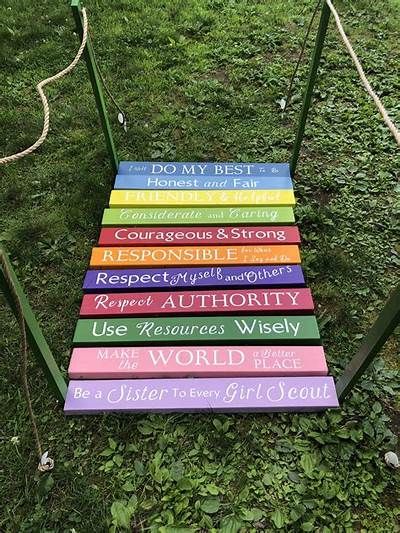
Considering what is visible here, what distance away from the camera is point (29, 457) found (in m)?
2.44

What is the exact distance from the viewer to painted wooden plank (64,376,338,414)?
2.51 meters

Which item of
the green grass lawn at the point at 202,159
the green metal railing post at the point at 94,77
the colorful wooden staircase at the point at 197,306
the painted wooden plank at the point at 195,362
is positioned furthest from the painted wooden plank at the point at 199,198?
the painted wooden plank at the point at 195,362

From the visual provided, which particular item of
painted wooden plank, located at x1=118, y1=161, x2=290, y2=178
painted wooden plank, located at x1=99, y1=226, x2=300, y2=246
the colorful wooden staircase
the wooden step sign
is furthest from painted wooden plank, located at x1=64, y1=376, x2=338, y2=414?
painted wooden plank, located at x1=118, y1=161, x2=290, y2=178

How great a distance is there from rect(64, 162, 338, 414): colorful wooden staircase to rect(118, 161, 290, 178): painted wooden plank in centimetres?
3

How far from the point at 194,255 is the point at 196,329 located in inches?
20.2

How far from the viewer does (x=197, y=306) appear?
283 centimetres

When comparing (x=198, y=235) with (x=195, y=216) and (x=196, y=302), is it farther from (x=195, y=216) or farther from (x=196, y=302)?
(x=196, y=302)

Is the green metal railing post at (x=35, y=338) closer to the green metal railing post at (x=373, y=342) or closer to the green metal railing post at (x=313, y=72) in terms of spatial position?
the green metal railing post at (x=373, y=342)

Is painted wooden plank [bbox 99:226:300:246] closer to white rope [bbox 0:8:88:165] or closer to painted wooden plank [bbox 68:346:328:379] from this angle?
painted wooden plank [bbox 68:346:328:379]

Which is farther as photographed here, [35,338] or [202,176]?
[202,176]

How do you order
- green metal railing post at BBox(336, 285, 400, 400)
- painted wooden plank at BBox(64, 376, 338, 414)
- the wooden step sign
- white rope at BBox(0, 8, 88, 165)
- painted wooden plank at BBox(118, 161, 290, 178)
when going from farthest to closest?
1. painted wooden plank at BBox(118, 161, 290, 178)
2. the wooden step sign
3. painted wooden plank at BBox(64, 376, 338, 414)
4. green metal railing post at BBox(336, 285, 400, 400)
5. white rope at BBox(0, 8, 88, 165)

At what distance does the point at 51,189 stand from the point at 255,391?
6.59ft

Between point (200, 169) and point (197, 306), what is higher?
point (200, 169)

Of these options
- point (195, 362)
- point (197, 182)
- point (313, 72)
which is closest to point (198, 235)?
point (197, 182)
